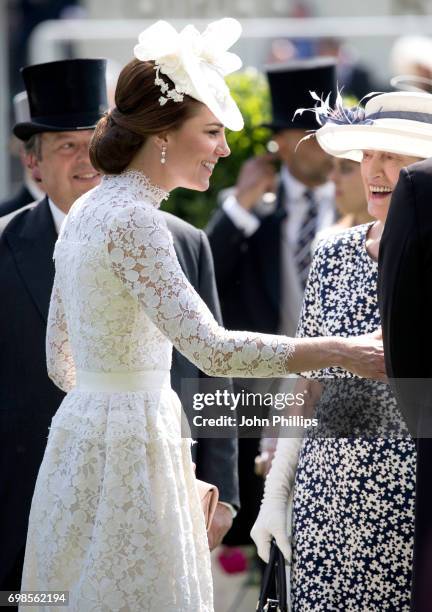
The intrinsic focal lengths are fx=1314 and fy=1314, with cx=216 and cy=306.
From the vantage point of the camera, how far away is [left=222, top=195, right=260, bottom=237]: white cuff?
630cm

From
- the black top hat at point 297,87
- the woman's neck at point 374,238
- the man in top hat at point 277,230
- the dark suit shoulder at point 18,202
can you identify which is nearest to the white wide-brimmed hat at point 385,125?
the woman's neck at point 374,238

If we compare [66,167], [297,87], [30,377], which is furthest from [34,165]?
[297,87]

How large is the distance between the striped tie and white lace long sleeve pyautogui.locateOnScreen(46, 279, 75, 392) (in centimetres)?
269

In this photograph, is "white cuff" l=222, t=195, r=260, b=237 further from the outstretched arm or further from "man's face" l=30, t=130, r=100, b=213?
the outstretched arm

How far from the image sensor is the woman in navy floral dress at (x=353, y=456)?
11.6 ft

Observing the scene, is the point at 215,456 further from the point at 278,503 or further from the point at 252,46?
the point at 252,46

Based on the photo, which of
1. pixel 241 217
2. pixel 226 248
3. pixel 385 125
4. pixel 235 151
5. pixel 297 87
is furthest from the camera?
pixel 235 151

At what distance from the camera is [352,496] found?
3584mm

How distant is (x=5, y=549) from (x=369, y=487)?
1.19 meters

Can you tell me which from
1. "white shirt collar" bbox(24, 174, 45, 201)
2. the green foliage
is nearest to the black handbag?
"white shirt collar" bbox(24, 174, 45, 201)

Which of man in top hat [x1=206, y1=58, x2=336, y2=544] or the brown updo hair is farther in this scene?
man in top hat [x1=206, y1=58, x2=336, y2=544]

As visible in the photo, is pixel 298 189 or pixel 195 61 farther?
pixel 298 189

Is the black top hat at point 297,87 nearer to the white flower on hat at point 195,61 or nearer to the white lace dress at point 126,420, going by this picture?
the white flower on hat at point 195,61

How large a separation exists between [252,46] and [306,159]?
2763 millimetres
